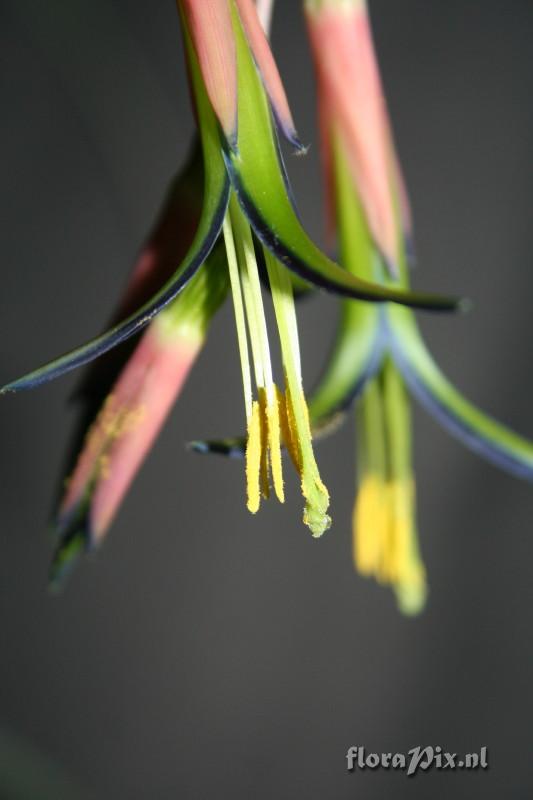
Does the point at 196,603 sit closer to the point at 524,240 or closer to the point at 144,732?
the point at 144,732

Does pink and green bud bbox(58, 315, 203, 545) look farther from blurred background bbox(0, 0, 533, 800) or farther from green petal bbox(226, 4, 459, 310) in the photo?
blurred background bbox(0, 0, 533, 800)

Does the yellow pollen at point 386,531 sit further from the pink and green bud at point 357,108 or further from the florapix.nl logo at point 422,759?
the florapix.nl logo at point 422,759

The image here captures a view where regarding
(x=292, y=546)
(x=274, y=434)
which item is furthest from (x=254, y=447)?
(x=292, y=546)

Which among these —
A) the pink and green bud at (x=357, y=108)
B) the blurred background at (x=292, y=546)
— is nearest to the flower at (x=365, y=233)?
the pink and green bud at (x=357, y=108)

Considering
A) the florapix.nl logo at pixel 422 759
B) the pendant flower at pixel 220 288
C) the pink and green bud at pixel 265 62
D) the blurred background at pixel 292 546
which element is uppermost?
the pink and green bud at pixel 265 62

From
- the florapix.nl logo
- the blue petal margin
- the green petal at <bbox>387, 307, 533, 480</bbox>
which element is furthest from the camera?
the florapix.nl logo

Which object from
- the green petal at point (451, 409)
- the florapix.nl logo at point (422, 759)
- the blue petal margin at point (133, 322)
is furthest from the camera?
the florapix.nl logo at point (422, 759)

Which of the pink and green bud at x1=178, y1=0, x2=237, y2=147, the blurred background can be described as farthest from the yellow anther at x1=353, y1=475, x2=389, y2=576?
the blurred background
